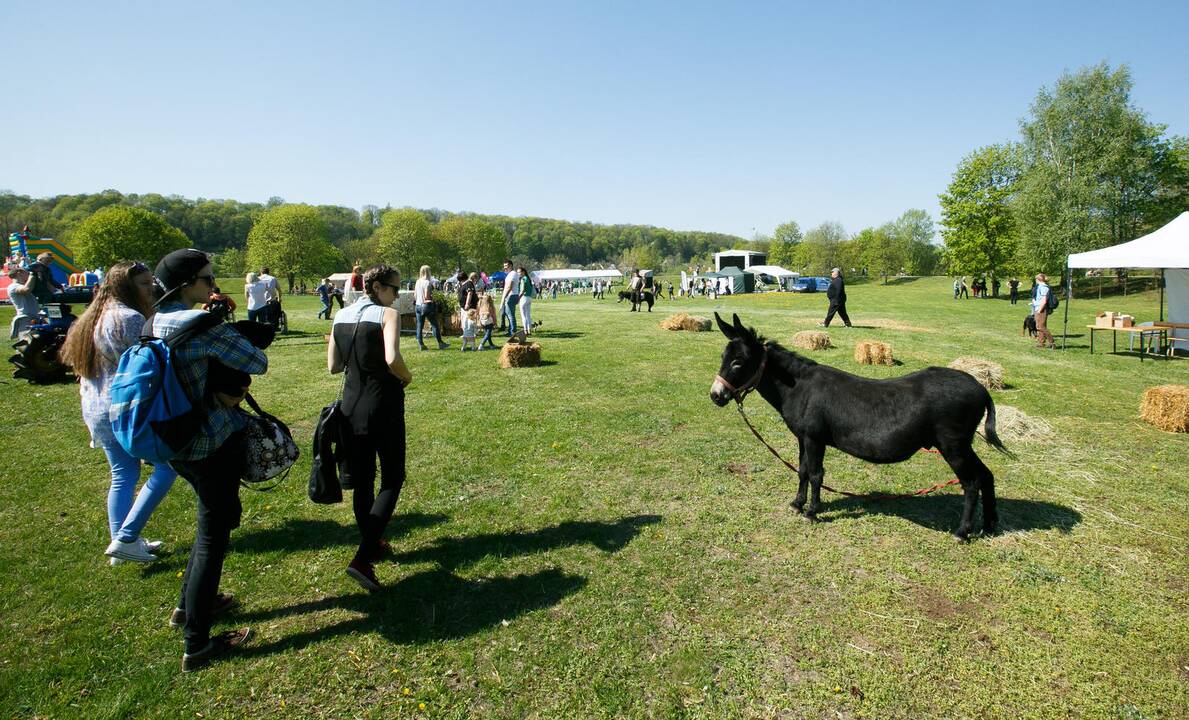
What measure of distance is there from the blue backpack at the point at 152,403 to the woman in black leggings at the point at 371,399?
98cm

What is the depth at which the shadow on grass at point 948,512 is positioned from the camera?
17.1 ft

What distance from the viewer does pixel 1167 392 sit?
8.18m

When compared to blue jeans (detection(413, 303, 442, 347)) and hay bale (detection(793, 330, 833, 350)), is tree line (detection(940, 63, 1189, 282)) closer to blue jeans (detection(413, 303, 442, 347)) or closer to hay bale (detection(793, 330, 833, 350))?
hay bale (detection(793, 330, 833, 350))

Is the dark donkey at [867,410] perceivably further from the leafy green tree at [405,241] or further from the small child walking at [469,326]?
the leafy green tree at [405,241]

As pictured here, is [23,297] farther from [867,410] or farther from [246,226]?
[246,226]

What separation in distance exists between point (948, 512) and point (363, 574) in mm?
5507

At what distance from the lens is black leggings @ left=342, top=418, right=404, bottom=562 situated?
157 inches

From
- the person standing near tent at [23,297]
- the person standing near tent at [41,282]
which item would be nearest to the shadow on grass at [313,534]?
the person standing near tent at [23,297]

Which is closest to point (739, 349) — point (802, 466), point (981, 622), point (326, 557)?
point (802, 466)

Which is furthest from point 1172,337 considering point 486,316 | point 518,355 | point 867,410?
point 486,316

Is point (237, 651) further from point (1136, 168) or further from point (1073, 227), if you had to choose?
point (1136, 168)

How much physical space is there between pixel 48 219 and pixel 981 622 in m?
139

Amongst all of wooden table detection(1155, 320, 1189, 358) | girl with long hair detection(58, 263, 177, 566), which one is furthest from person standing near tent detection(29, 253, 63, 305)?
wooden table detection(1155, 320, 1189, 358)

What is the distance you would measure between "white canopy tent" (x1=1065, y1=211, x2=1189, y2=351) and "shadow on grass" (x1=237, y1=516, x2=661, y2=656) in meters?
16.7
